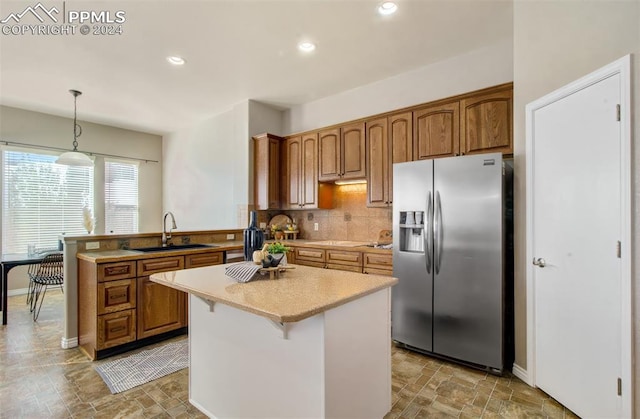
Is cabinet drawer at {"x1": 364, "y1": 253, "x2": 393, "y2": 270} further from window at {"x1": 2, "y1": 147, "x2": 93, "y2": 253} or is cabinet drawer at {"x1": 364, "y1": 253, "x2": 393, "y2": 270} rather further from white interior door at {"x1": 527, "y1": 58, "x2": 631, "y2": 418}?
window at {"x1": 2, "y1": 147, "x2": 93, "y2": 253}

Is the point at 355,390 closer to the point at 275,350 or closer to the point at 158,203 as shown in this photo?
the point at 275,350

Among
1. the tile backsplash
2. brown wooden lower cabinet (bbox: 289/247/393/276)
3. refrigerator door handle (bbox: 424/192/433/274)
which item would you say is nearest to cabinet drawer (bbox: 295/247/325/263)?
brown wooden lower cabinet (bbox: 289/247/393/276)

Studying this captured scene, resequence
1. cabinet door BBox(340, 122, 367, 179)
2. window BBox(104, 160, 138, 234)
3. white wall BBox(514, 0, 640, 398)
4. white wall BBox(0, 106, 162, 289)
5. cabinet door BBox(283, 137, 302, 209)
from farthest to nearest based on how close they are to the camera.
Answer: window BBox(104, 160, 138, 234), white wall BBox(0, 106, 162, 289), cabinet door BBox(283, 137, 302, 209), cabinet door BBox(340, 122, 367, 179), white wall BBox(514, 0, 640, 398)

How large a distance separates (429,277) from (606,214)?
130 cm

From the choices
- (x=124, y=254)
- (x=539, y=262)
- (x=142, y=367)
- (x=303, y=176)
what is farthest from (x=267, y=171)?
(x=539, y=262)

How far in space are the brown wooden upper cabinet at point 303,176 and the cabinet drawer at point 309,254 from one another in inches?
25.1

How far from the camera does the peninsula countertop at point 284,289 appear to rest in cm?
129

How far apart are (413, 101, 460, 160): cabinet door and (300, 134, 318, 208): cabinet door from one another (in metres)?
1.42

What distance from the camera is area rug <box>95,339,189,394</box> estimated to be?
7.74ft

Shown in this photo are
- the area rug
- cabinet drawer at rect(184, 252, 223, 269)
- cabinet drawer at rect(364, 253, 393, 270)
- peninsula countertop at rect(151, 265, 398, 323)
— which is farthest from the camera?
cabinet drawer at rect(184, 252, 223, 269)

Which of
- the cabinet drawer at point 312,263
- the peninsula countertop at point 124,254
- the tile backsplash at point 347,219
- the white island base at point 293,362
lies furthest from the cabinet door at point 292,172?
the white island base at point 293,362

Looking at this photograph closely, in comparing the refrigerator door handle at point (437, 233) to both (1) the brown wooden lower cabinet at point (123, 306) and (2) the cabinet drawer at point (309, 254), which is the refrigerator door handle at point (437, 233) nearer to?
(2) the cabinet drawer at point (309, 254)

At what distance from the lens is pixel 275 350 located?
1580 millimetres

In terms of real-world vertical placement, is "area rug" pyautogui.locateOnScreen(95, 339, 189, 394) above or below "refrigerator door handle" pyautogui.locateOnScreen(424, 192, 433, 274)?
below
